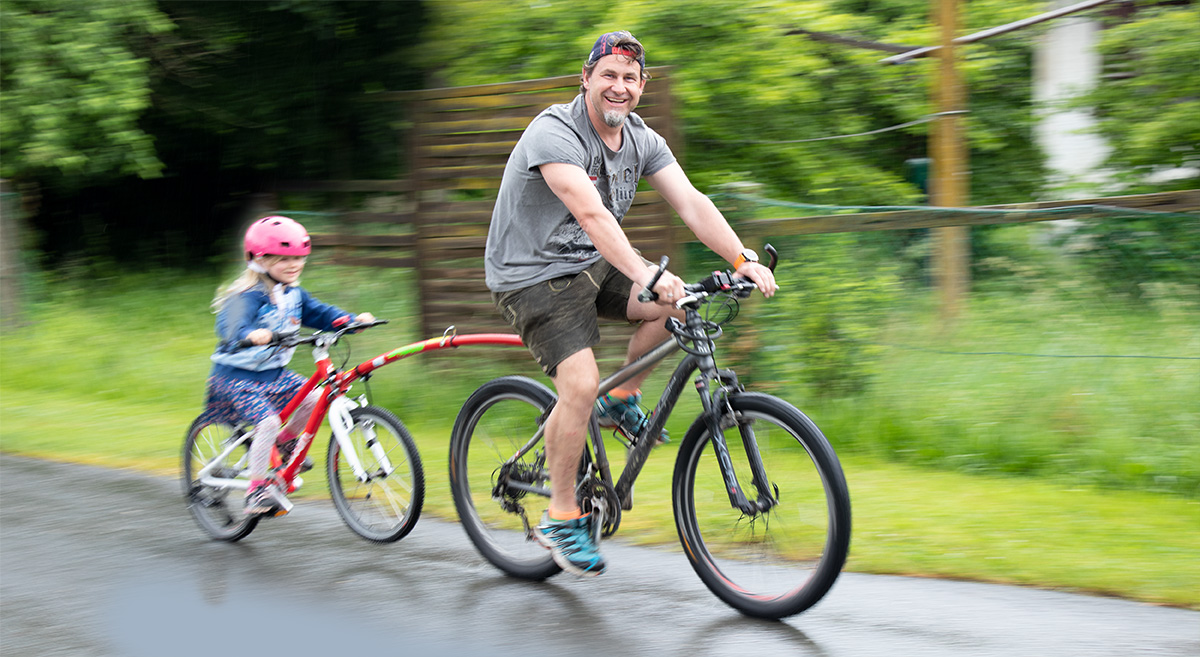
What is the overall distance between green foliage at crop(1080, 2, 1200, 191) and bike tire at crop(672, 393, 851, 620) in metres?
7.80

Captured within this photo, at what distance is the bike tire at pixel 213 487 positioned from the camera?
5.59 metres

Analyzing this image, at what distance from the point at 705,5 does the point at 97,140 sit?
6652 mm

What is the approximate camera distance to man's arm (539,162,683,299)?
13.4 feet

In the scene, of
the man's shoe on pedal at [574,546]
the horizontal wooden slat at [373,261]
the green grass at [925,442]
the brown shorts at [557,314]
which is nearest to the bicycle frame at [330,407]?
the brown shorts at [557,314]

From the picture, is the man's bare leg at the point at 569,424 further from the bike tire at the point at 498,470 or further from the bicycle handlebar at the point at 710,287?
the bicycle handlebar at the point at 710,287

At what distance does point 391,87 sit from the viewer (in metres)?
12.7

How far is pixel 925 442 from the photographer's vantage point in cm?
633

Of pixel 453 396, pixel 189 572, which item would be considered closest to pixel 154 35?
pixel 453 396

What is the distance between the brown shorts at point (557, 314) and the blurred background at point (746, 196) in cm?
150

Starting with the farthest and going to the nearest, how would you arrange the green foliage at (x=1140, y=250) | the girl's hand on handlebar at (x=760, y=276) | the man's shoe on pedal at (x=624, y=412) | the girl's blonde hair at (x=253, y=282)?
the green foliage at (x=1140, y=250) → the girl's blonde hair at (x=253, y=282) → the man's shoe on pedal at (x=624, y=412) → the girl's hand on handlebar at (x=760, y=276)

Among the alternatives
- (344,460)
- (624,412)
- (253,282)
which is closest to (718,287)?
(624,412)

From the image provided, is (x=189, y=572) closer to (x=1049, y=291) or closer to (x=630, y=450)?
(x=630, y=450)

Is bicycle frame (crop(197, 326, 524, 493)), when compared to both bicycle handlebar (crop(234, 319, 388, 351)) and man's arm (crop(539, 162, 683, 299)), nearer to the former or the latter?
bicycle handlebar (crop(234, 319, 388, 351))

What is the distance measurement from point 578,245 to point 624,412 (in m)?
0.67
